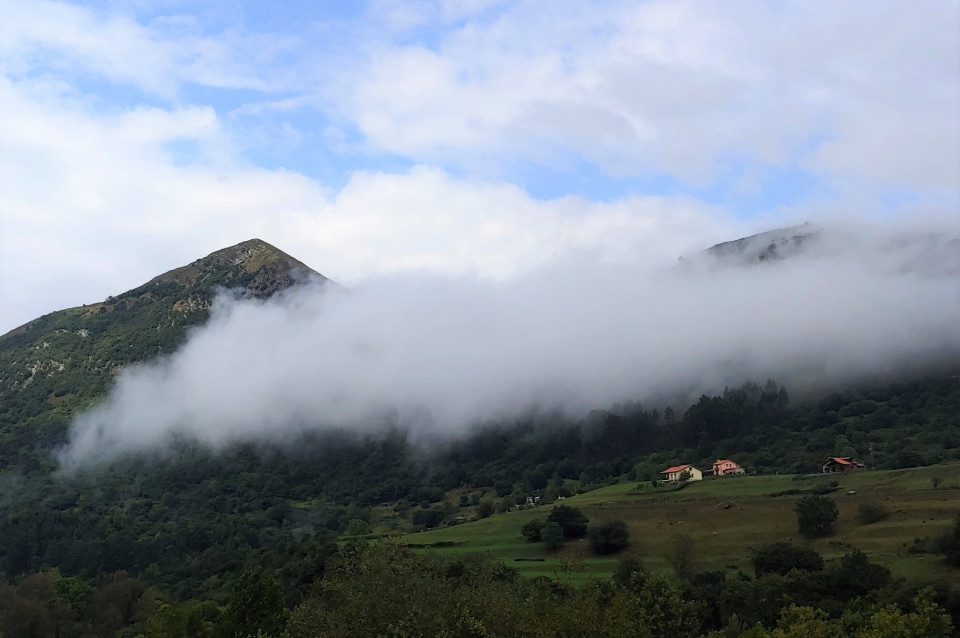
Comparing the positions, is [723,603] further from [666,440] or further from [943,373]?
[943,373]

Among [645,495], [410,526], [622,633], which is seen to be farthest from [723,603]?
[410,526]

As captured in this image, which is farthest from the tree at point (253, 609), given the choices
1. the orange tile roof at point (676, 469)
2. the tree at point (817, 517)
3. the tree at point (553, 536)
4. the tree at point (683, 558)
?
the orange tile roof at point (676, 469)

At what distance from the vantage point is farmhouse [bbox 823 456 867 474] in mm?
139125

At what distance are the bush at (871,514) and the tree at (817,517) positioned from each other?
2.78 meters

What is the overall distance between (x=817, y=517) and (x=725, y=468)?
52.9 metres

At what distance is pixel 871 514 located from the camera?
10069cm

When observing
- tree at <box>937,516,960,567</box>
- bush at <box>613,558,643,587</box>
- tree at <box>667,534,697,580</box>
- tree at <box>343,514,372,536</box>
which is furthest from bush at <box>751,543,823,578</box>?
tree at <box>343,514,372,536</box>

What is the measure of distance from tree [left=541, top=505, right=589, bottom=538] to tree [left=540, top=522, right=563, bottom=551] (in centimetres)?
180

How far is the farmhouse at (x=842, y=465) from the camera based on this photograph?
139125mm

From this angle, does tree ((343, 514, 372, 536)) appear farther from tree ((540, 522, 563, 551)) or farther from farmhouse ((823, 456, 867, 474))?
farmhouse ((823, 456, 867, 474))

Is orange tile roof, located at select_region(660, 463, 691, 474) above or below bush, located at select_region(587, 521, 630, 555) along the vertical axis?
above

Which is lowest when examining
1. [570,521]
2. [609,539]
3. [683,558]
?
[609,539]

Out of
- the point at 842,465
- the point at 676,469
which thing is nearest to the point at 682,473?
the point at 676,469

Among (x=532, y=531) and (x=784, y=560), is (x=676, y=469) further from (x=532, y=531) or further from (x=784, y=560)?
(x=784, y=560)
